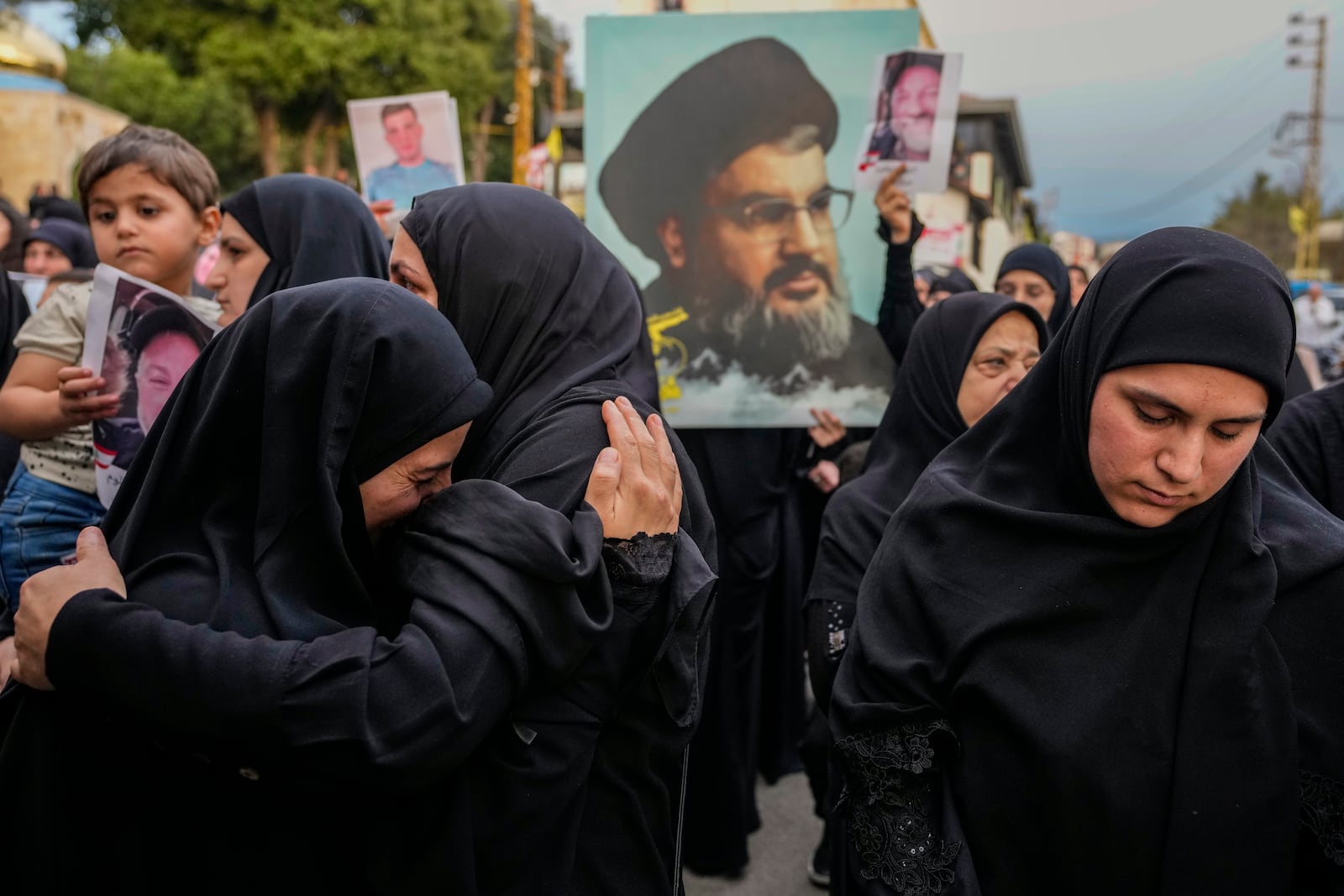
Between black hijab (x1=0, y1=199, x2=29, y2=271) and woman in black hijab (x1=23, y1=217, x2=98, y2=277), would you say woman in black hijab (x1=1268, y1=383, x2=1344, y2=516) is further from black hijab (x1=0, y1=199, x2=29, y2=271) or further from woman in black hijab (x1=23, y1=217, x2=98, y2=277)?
black hijab (x1=0, y1=199, x2=29, y2=271)

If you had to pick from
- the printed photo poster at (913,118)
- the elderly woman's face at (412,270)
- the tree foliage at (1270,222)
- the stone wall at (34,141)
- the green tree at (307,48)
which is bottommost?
the tree foliage at (1270,222)

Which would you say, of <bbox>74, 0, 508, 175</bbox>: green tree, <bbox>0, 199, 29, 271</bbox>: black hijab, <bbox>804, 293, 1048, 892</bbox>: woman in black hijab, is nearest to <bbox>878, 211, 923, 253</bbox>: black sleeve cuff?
<bbox>804, 293, 1048, 892</bbox>: woman in black hijab

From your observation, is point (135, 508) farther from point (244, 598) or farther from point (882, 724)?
point (882, 724)

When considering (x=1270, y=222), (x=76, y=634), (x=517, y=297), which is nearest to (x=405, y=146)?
(x=517, y=297)

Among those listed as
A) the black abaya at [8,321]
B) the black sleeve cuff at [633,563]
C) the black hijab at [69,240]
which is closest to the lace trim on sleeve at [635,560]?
the black sleeve cuff at [633,563]

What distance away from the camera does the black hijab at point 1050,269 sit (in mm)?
5387

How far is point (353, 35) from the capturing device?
2630 cm

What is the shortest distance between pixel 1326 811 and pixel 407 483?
5.01ft

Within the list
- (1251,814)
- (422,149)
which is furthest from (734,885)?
(422,149)

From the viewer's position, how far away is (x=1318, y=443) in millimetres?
2783

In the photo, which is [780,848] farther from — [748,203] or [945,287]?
[945,287]

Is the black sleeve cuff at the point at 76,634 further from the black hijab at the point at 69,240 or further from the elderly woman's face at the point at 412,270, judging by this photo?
the black hijab at the point at 69,240

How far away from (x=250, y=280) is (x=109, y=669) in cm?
183

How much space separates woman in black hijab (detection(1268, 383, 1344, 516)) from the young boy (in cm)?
289
